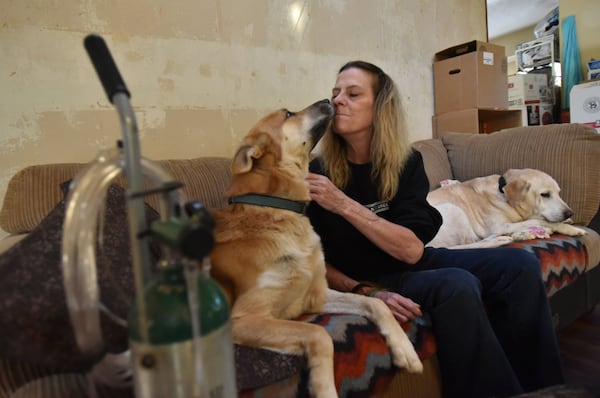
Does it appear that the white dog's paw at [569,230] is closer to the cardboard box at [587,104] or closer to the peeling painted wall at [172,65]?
the peeling painted wall at [172,65]

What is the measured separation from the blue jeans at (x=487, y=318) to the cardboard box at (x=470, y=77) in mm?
2072

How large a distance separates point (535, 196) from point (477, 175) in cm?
51

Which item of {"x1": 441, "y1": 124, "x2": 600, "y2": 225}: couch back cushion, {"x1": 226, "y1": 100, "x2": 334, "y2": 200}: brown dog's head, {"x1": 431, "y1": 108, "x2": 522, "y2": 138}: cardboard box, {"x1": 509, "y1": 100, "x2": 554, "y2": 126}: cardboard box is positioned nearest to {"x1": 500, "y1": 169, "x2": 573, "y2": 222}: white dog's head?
{"x1": 441, "y1": 124, "x2": 600, "y2": 225}: couch back cushion

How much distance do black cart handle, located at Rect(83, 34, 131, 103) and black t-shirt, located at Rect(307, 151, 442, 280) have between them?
1139mm

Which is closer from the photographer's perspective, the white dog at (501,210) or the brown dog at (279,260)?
the brown dog at (279,260)

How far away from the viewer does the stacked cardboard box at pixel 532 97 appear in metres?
4.61

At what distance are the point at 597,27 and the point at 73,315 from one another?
6342mm

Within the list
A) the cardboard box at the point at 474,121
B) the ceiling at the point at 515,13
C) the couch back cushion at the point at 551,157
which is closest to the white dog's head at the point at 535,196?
the couch back cushion at the point at 551,157

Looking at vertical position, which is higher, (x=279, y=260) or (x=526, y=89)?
(x=526, y=89)

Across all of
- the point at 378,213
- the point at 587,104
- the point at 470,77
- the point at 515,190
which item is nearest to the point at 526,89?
the point at 587,104

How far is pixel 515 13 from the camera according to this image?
6.38 meters

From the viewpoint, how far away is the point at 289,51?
2498 mm

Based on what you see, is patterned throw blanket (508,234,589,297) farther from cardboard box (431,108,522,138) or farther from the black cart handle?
the black cart handle

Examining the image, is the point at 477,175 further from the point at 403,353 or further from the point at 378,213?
the point at 403,353
